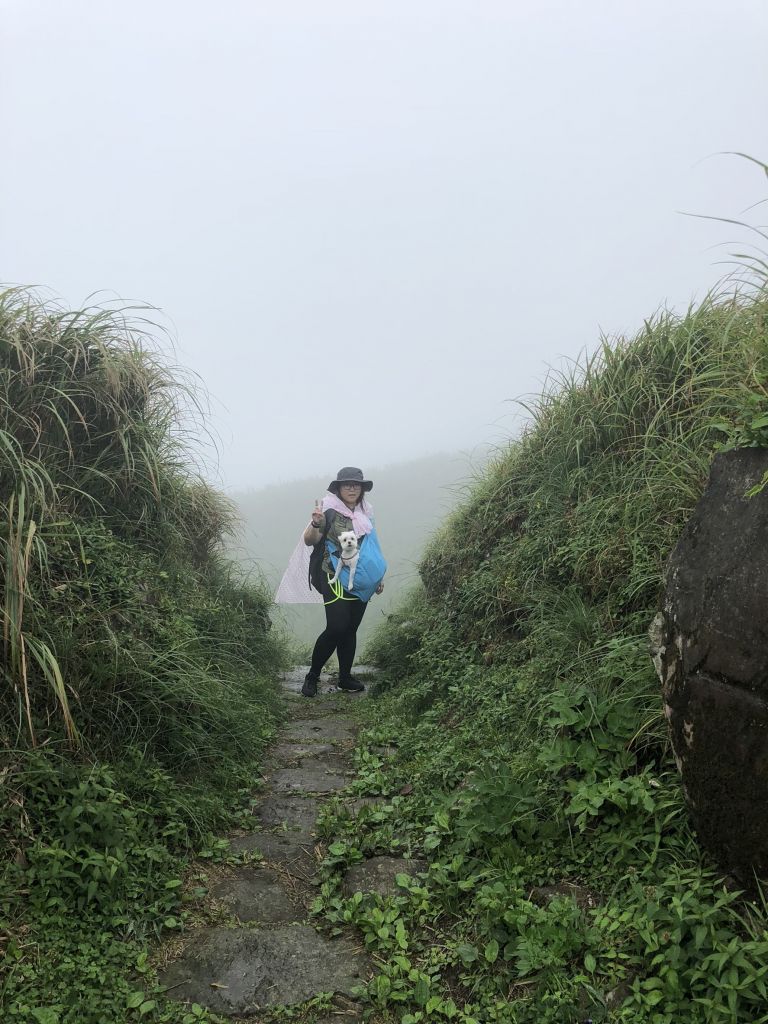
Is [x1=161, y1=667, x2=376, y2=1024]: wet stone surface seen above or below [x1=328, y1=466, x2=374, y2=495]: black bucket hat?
below

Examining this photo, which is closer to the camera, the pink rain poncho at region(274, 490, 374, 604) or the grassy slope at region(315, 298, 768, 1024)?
the grassy slope at region(315, 298, 768, 1024)

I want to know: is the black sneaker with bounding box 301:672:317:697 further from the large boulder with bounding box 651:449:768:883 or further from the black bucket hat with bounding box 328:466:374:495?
the large boulder with bounding box 651:449:768:883

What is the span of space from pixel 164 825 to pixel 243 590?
4121 millimetres

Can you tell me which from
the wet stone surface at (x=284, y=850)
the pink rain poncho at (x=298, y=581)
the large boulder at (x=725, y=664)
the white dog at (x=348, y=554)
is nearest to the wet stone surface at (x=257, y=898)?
the wet stone surface at (x=284, y=850)

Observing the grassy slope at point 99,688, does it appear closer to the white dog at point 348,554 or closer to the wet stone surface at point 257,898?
the wet stone surface at point 257,898

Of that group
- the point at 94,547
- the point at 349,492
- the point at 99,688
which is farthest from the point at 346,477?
the point at 99,688

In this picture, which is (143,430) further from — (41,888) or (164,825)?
(41,888)

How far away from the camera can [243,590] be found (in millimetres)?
7227

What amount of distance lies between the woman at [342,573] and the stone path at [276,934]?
7.73ft

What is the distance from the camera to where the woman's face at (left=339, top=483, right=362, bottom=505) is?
6.96 metres

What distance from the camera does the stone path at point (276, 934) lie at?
245cm

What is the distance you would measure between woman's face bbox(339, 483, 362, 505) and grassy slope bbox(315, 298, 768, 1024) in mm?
1559

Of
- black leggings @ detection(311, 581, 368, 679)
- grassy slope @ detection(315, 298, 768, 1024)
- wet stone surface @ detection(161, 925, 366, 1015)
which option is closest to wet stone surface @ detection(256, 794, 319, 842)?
grassy slope @ detection(315, 298, 768, 1024)

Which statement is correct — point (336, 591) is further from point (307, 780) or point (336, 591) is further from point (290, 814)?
point (290, 814)
